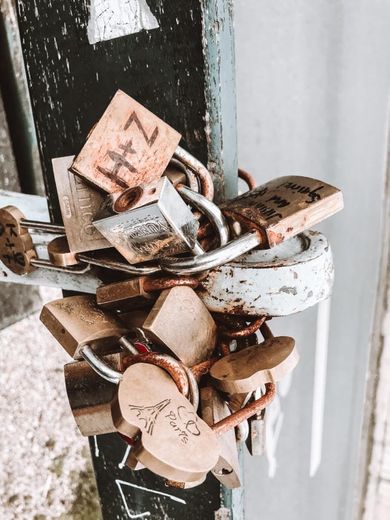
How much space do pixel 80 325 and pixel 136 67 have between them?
9.1 inches

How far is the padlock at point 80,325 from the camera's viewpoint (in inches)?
16.4

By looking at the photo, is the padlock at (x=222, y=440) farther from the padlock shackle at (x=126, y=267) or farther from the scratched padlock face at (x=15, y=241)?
the scratched padlock face at (x=15, y=241)

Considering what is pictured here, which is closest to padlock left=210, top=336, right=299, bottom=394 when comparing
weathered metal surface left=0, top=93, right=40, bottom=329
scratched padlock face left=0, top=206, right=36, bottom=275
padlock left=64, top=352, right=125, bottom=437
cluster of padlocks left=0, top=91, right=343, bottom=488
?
cluster of padlocks left=0, top=91, right=343, bottom=488

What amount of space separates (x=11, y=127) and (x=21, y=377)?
0.53m

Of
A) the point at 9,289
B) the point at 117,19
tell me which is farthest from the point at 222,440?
the point at 9,289

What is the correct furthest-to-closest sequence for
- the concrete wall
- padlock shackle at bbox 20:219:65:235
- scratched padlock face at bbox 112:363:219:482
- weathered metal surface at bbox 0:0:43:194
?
weathered metal surface at bbox 0:0:43:194
the concrete wall
padlock shackle at bbox 20:219:65:235
scratched padlock face at bbox 112:363:219:482

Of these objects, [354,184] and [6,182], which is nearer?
[6,182]

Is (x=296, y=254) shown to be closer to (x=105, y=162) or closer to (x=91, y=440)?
(x=105, y=162)

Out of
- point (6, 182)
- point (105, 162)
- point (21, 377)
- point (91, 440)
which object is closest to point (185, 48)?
point (105, 162)

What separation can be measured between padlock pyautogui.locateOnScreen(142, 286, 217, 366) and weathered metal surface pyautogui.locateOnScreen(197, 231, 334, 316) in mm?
19

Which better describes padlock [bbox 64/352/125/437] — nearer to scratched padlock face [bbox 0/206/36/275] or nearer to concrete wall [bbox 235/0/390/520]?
scratched padlock face [bbox 0/206/36/275]

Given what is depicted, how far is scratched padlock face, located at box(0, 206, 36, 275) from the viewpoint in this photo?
0.48 m

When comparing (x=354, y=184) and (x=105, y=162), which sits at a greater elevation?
(x=105, y=162)

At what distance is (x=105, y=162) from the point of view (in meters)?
0.38
